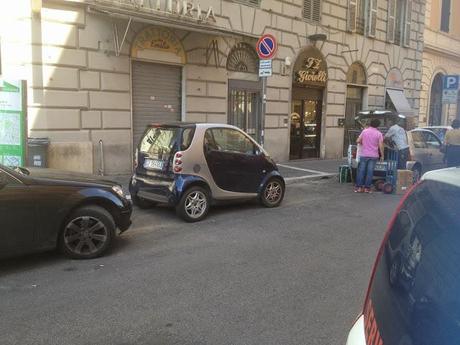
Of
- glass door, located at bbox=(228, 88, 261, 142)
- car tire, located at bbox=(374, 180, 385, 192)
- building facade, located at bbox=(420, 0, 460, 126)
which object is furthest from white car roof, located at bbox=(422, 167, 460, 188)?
building facade, located at bbox=(420, 0, 460, 126)

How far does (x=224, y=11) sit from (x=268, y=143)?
175 inches

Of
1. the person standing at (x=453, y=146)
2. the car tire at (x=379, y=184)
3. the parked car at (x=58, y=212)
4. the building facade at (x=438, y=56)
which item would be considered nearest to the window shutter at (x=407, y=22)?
the building facade at (x=438, y=56)

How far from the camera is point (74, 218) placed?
5.30 m

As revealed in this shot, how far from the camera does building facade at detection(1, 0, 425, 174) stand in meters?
9.95

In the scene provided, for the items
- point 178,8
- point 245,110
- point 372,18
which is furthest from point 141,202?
point 372,18

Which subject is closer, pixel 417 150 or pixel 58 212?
pixel 58 212

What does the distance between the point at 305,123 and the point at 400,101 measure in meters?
6.74

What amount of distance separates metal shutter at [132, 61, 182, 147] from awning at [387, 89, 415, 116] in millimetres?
11821

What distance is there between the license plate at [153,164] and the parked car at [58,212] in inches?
60.8

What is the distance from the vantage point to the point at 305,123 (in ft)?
55.4

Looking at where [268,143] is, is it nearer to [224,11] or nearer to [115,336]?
[224,11]

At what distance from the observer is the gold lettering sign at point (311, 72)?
1599 centimetres

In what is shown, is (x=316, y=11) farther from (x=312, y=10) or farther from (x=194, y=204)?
(x=194, y=204)

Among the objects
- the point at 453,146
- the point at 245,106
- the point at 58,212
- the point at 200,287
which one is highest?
the point at 245,106
